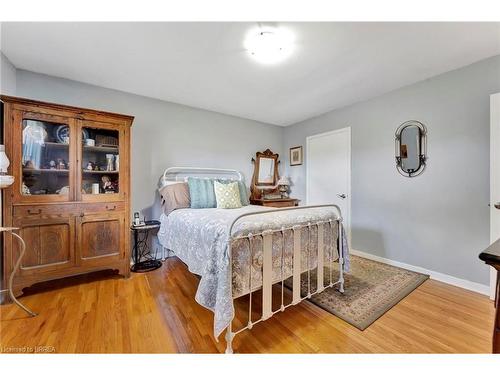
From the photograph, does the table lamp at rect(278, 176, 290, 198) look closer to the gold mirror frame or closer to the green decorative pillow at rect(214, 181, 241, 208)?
the gold mirror frame

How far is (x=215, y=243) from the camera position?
1.57 meters

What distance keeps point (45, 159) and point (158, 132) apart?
1335mm

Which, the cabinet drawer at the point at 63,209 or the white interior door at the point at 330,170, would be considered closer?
the cabinet drawer at the point at 63,209

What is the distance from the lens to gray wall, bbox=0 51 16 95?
209 centimetres

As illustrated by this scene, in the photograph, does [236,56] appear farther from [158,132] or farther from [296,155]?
[296,155]

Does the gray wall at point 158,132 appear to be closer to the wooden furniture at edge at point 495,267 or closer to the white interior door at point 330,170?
the white interior door at point 330,170

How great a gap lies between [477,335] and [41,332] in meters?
3.21

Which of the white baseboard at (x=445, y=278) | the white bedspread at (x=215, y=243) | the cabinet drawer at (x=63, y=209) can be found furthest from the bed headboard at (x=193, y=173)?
the white baseboard at (x=445, y=278)

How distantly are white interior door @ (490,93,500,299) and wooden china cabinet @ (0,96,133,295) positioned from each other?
12.5ft

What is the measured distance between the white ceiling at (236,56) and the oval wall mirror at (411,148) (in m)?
0.57

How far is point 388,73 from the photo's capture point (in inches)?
96.3

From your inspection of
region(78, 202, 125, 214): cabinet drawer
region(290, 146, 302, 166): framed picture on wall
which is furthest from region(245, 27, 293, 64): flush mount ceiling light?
region(290, 146, 302, 166): framed picture on wall

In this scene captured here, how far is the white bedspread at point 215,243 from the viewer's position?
139cm

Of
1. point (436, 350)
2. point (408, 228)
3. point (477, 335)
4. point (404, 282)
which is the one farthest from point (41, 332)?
point (408, 228)
